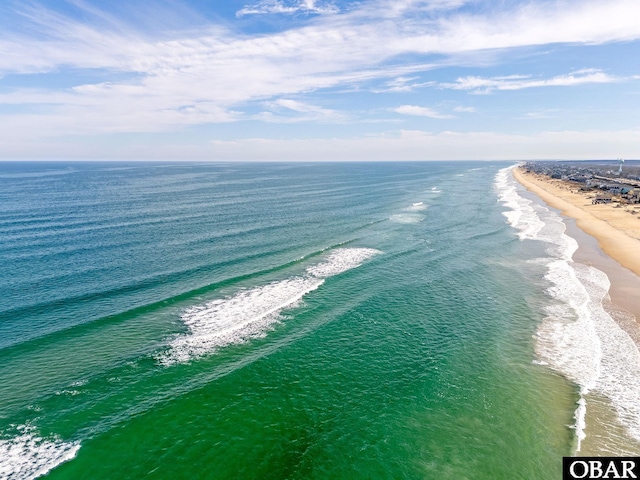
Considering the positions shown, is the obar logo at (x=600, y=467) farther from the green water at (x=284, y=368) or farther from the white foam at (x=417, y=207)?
the white foam at (x=417, y=207)

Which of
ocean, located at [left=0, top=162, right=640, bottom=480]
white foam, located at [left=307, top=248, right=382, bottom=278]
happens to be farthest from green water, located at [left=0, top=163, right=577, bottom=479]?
white foam, located at [left=307, top=248, right=382, bottom=278]

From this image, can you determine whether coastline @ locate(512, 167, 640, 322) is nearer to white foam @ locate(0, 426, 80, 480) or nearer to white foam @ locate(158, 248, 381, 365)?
white foam @ locate(158, 248, 381, 365)

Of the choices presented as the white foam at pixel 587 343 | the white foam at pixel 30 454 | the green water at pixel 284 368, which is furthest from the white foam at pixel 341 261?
the white foam at pixel 30 454

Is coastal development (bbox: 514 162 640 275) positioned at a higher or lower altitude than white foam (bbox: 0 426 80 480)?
higher

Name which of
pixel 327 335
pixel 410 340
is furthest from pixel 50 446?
pixel 410 340

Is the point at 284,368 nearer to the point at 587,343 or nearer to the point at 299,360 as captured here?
the point at 299,360

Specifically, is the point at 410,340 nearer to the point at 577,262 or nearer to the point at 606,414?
the point at 606,414

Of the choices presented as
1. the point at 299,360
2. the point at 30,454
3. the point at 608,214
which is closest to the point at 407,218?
the point at 608,214
